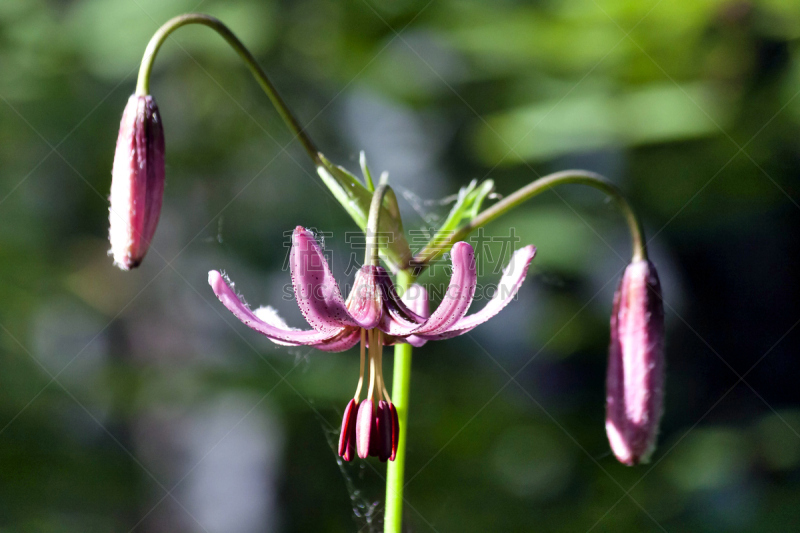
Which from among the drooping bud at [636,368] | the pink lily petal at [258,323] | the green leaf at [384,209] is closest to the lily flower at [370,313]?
the pink lily petal at [258,323]

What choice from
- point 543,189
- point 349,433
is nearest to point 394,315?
point 349,433

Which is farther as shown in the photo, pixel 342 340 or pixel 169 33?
pixel 342 340

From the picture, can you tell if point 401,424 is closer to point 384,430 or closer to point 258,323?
point 384,430

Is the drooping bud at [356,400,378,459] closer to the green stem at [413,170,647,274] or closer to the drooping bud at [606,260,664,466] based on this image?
the green stem at [413,170,647,274]

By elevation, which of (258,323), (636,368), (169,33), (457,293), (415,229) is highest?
(169,33)

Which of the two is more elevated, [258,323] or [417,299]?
[258,323]

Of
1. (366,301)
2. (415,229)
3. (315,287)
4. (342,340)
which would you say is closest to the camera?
(315,287)
